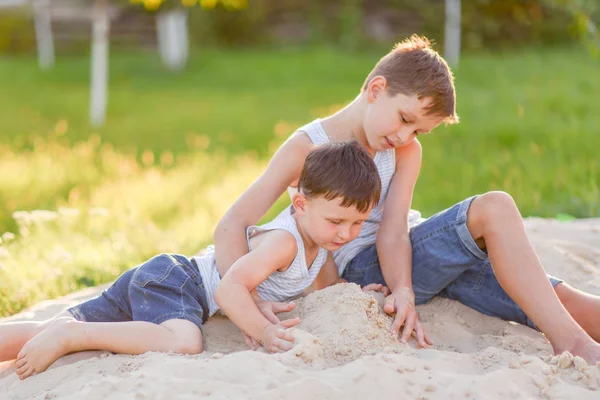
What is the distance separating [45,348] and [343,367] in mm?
1108

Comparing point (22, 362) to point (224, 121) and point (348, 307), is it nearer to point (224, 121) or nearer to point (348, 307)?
point (348, 307)

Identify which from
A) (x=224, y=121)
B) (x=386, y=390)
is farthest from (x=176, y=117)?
(x=386, y=390)

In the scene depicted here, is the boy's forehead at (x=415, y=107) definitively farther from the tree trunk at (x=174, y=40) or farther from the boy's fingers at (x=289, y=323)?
the tree trunk at (x=174, y=40)

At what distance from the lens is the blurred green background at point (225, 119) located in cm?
502

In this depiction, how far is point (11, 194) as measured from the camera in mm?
5957

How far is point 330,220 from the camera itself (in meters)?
2.92

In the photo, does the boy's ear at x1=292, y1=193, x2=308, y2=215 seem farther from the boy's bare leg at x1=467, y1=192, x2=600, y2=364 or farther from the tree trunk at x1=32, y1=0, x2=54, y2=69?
the tree trunk at x1=32, y1=0, x2=54, y2=69

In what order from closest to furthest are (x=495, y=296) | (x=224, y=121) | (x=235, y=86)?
(x=495, y=296) < (x=224, y=121) < (x=235, y=86)

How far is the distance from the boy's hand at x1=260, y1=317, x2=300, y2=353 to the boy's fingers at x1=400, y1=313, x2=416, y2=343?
461 mm

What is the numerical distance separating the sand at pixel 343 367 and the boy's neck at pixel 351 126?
0.64 meters

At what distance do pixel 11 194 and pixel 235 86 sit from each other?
726 cm

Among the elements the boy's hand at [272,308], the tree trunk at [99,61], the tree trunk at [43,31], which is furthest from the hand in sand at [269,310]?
the tree trunk at [43,31]

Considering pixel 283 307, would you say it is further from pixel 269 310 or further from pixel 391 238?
pixel 391 238

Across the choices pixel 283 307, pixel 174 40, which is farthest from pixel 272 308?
pixel 174 40
